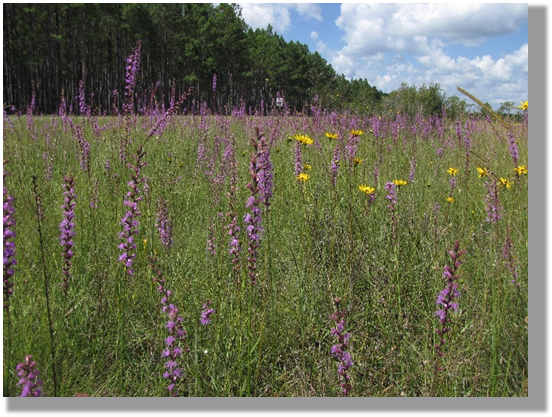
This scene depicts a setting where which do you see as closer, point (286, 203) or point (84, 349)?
point (84, 349)

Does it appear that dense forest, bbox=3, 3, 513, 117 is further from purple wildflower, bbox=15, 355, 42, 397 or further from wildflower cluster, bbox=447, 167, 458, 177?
purple wildflower, bbox=15, 355, 42, 397

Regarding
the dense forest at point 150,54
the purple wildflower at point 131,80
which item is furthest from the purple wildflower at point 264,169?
the dense forest at point 150,54

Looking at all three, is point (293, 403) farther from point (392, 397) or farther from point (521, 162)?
point (521, 162)

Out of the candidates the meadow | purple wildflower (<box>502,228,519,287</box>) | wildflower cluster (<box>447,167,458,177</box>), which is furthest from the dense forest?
purple wildflower (<box>502,228,519,287</box>)

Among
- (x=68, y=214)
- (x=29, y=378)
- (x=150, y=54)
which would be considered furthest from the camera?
(x=150, y=54)

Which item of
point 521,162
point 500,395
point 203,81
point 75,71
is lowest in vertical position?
point 500,395

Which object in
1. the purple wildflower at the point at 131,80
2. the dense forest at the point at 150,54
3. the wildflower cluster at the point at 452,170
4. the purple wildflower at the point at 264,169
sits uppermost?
the dense forest at the point at 150,54

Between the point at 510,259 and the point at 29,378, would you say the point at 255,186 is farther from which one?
the point at 510,259

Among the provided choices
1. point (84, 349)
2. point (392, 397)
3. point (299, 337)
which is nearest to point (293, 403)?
point (392, 397)

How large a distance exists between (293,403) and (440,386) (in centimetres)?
62

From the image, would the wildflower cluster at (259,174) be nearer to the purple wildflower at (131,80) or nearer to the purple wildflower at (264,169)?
the purple wildflower at (264,169)

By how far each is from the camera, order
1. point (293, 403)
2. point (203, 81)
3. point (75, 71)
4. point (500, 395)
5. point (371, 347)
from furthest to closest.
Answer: point (203, 81) → point (75, 71) → point (371, 347) → point (500, 395) → point (293, 403)

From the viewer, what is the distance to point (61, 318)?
1695 mm

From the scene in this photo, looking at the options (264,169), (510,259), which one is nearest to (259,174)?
(264,169)
